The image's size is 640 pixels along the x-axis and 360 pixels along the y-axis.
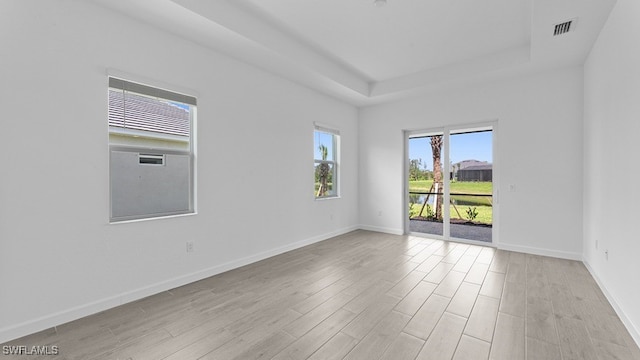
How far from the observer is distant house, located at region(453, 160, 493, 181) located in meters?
4.62

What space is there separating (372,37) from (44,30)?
10.8 ft

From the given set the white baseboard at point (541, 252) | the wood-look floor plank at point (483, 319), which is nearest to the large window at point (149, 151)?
the wood-look floor plank at point (483, 319)

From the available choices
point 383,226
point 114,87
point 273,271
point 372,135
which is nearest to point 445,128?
point 372,135

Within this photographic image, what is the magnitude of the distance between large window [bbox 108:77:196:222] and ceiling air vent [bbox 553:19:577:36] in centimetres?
409

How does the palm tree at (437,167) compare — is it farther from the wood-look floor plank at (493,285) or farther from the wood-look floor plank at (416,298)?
the wood-look floor plank at (416,298)

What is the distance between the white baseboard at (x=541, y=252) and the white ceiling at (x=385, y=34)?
8.83 feet

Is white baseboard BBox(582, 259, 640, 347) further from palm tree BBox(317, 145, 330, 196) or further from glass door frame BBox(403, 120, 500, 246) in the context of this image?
palm tree BBox(317, 145, 330, 196)

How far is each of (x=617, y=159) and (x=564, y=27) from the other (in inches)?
59.9

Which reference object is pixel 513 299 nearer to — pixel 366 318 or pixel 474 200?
pixel 366 318

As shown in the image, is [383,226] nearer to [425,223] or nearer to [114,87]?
[425,223]

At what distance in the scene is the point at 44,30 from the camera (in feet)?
7.06

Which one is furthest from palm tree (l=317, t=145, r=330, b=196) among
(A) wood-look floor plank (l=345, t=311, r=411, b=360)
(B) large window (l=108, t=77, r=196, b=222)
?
(A) wood-look floor plank (l=345, t=311, r=411, b=360)

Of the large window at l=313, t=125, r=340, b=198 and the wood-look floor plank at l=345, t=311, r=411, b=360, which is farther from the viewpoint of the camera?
the large window at l=313, t=125, r=340, b=198

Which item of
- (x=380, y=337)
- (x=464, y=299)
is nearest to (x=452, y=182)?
(x=464, y=299)
